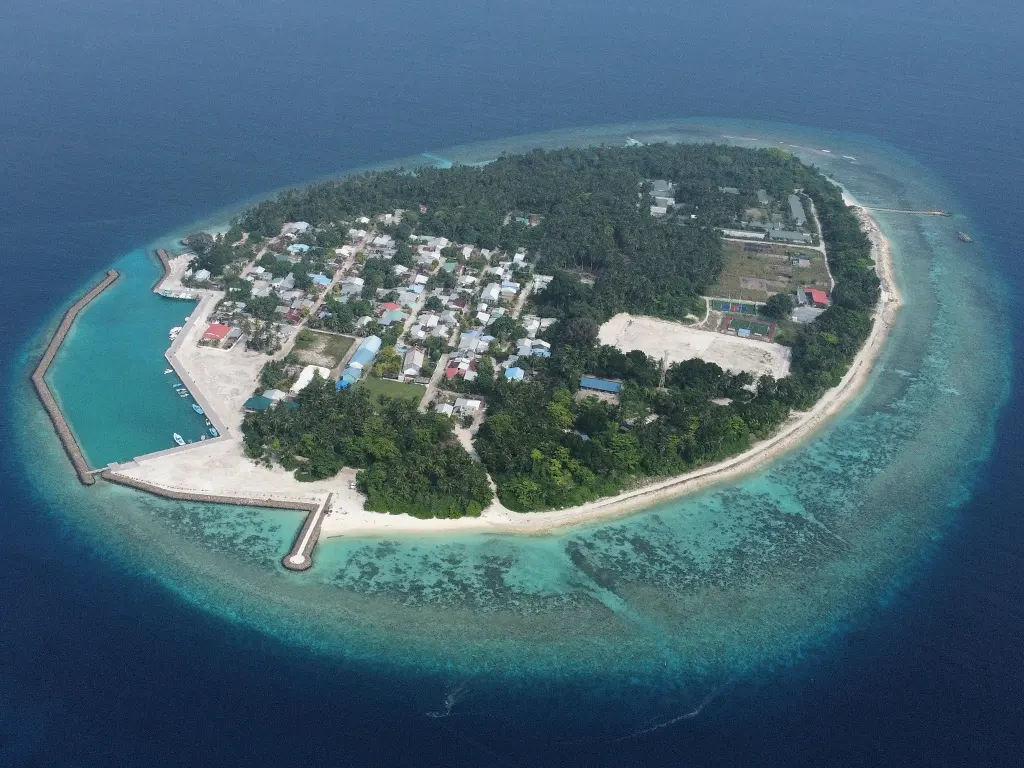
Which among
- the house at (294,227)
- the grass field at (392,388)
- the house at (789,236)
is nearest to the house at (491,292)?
the grass field at (392,388)

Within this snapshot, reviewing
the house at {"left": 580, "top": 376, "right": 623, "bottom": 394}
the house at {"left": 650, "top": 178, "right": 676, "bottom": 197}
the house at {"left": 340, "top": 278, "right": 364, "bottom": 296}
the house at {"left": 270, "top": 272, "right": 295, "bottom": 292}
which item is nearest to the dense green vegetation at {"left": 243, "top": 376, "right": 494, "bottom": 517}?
the house at {"left": 580, "top": 376, "right": 623, "bottom": 394}

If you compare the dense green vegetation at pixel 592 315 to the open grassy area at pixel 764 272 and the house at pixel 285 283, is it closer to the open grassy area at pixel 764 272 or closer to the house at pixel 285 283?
the open grassy area at pixel 764 272

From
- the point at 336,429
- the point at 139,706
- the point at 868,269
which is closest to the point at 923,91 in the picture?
the point at 868,269

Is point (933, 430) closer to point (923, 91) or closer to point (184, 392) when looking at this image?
point (184, 392)

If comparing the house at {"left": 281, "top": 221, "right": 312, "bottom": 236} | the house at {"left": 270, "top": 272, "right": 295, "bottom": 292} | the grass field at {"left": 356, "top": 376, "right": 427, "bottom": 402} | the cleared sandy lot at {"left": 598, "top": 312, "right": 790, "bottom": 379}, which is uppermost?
the house at {"left": 281, "top": 221, "right": 312, "bottom": 236}

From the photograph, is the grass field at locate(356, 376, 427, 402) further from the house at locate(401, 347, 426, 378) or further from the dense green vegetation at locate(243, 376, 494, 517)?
the dense green vegetation at locate(243, 376, 494, 517)

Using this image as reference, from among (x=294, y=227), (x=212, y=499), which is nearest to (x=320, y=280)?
(x=294, y=227)
